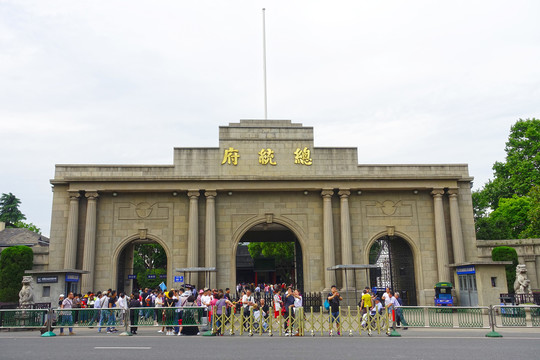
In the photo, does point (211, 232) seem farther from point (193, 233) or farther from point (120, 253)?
point (120, 253)

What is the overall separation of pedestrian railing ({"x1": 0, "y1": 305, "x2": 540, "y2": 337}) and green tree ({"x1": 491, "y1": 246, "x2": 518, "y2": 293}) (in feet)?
27.9

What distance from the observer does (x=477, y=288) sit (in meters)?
→ 23.8

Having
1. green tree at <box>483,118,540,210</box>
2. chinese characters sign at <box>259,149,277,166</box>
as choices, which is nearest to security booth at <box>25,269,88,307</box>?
chinese characters sign at <box>259,149,277,166</box>

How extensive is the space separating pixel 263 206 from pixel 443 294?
11810 millimetres

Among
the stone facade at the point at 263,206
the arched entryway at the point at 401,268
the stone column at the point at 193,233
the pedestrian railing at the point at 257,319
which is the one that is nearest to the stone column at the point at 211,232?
the stone facade at the point at 263,206

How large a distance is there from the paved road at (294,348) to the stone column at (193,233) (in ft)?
39.0

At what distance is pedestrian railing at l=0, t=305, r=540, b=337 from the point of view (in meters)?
16.4

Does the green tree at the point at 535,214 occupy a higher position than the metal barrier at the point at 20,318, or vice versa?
the green tree at the point at 535,214

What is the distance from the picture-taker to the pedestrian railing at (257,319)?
16359 mm

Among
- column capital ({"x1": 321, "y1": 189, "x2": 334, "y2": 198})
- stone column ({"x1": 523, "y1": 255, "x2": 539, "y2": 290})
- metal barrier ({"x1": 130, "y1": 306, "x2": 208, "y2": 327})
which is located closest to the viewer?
metal barrier ({"x1": 130, "y1": 306, "x2": 208, "y2": 327})

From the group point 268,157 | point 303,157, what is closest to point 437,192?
point 303,157

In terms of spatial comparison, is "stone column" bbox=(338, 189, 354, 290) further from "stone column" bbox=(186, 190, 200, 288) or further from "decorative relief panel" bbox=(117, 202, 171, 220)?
"decorative relief panel" bbox=(117, 202, 171, 220)

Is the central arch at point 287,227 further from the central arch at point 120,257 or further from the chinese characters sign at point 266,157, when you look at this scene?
the central arch at point 120,257

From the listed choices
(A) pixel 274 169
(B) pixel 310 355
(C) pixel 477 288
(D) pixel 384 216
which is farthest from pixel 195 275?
(B) pixel 310 355
